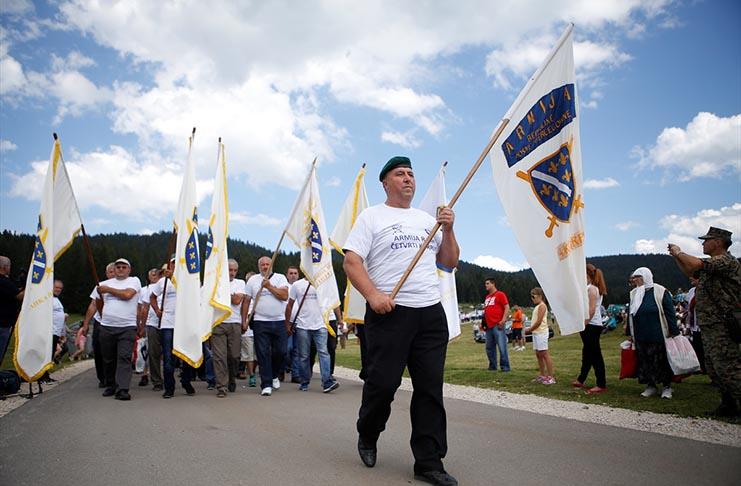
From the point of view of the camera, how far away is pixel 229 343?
9094 mm

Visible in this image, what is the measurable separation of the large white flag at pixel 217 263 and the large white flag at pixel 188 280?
0.48 feet

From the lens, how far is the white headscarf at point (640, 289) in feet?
24.4

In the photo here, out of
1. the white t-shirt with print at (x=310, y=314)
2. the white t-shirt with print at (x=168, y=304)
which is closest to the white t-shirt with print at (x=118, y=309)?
the white t-shirt with print at (x=168, y=304)

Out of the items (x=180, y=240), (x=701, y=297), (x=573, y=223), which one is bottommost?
(x=701, y=297)

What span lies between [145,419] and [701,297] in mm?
6525

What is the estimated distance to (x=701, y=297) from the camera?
5.59 meters

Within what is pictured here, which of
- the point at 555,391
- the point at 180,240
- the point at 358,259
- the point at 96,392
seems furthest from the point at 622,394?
the point at 96,392

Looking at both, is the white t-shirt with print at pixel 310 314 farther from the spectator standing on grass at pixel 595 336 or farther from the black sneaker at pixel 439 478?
the black sneaker at pixel 439 478

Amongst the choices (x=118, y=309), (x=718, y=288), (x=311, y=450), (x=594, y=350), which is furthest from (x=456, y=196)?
(x=118, y=309)

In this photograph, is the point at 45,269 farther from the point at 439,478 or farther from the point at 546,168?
the point at 546,168

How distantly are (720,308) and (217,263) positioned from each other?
7118mm

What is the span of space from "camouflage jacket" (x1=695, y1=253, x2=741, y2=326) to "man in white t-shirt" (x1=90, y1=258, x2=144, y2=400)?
790 centimetres

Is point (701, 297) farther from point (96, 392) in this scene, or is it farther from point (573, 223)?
point (96, 392)

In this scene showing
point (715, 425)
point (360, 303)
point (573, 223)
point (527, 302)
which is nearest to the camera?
point (573, 223)
